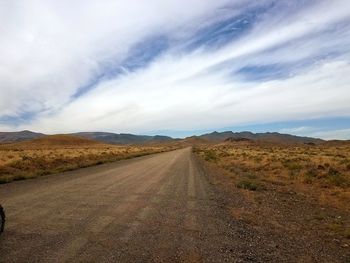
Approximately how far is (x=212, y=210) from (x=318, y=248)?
14.5 ft

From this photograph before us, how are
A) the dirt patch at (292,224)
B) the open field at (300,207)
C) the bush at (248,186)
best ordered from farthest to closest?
the bush at (248,186) → the open field at (300,207) → the dirt patch at (292,224)

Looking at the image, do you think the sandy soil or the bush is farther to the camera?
the bush

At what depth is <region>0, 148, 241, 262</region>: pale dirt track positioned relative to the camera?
7.10 m

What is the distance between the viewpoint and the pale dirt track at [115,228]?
23.3 ft

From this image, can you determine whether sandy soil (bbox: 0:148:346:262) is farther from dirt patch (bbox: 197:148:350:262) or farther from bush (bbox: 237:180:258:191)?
bush (bbox: 237:180:258:191)

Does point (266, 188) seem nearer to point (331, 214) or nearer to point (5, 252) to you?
point (331, 214)

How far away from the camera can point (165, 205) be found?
41.5 feet

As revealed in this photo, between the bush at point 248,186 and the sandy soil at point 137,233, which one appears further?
the bush at point 248,186

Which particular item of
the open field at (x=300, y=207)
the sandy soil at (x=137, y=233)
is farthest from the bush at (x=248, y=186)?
the sandy soil at (x=137, y=233)

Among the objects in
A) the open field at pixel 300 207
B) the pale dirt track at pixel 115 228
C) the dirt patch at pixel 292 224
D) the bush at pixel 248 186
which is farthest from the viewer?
the bush at pixel 248 186

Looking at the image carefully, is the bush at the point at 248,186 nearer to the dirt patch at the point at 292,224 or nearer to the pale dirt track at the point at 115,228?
the dirt patch at the point at 292,224

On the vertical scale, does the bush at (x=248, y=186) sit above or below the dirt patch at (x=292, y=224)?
above

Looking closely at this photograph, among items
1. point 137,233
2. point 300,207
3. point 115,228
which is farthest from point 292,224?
point 115,228

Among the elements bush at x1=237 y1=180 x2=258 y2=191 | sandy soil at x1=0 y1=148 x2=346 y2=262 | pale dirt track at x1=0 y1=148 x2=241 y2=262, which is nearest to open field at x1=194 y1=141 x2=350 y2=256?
bush at x1=237 y1=180 x2=258 y2=191
